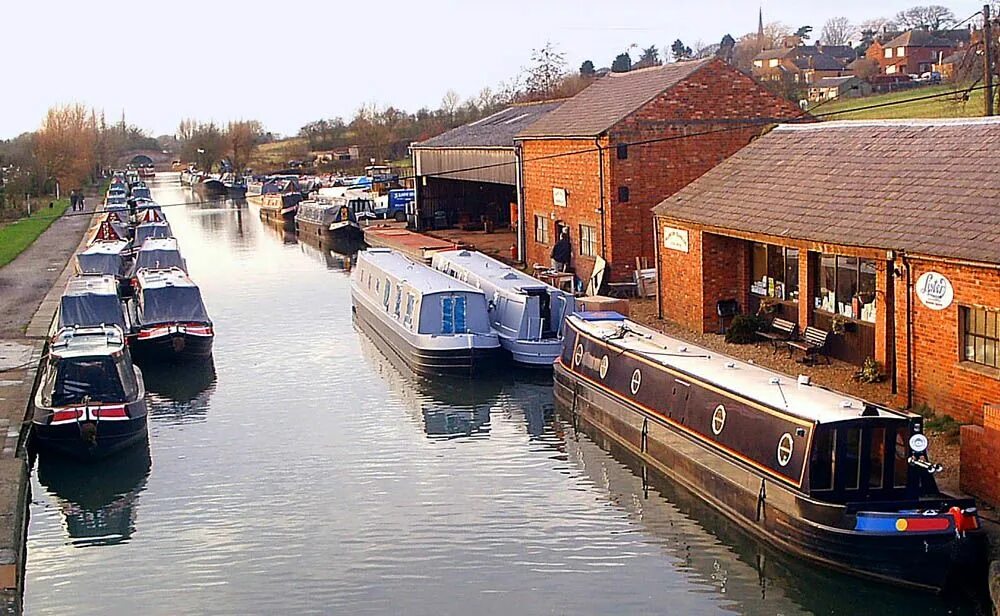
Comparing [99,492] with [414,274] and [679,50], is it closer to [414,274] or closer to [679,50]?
[414,274]

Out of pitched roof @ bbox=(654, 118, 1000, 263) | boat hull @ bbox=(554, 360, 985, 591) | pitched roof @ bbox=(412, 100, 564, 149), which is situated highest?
pitched roof @ bbox=(412, 100, 564, 149)

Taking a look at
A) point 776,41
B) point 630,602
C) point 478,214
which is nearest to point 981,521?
point 630,602

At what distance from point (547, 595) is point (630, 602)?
79 cm

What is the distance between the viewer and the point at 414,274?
2598 centimetres

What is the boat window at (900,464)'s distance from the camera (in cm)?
1152

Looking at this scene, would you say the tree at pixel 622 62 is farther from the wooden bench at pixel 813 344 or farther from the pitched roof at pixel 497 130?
the wooden bench at pixel 813 344

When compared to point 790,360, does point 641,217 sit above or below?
above

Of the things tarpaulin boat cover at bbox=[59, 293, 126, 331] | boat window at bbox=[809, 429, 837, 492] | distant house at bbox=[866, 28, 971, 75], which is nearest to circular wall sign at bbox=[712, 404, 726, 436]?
boat window at bbox=[809, 429, 837, 492]

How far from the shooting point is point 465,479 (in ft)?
53.3

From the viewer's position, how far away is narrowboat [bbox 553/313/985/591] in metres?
11.2

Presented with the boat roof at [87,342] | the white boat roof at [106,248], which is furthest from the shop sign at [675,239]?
the white boat roof at [106,248]

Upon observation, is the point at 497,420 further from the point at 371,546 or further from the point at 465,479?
the point at 371,546

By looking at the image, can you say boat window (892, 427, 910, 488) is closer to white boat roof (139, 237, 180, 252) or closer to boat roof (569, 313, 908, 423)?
boat roof (569, 313, 908, 423)

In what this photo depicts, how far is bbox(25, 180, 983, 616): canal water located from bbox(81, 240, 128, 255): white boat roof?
10865 mm
